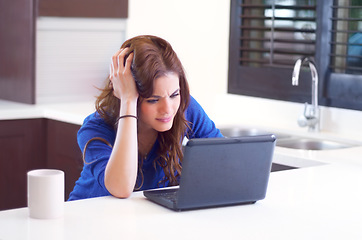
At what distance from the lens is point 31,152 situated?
12.5ft

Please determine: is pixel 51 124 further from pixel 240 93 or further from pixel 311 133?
pixel 311 133

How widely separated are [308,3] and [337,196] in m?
1.69

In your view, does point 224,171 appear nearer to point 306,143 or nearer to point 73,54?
point 306,143

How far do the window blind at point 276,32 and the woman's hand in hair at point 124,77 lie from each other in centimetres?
163

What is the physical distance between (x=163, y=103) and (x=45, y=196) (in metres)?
0.51

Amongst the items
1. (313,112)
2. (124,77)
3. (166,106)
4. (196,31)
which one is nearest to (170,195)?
(166,106)

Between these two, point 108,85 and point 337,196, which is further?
point 108,85

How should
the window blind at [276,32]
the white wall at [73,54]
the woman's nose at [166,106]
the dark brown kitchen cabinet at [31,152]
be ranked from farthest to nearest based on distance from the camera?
the white wall at [73,54]
the dark brown kitchen cabinet at [31,152]
the window blind at [276,32]
the woman's nose at [166,106]

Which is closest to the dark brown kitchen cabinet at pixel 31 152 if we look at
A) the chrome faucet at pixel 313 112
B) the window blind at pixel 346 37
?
the chrome faucet at pixel 313 112

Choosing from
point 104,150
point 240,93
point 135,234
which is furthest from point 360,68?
point 135,234

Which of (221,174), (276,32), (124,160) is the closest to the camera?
(221,174)

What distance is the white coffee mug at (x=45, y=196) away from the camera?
5.56ft

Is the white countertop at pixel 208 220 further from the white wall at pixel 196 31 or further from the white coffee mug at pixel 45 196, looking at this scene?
the white wall at pixel 196 31

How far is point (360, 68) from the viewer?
327cm
